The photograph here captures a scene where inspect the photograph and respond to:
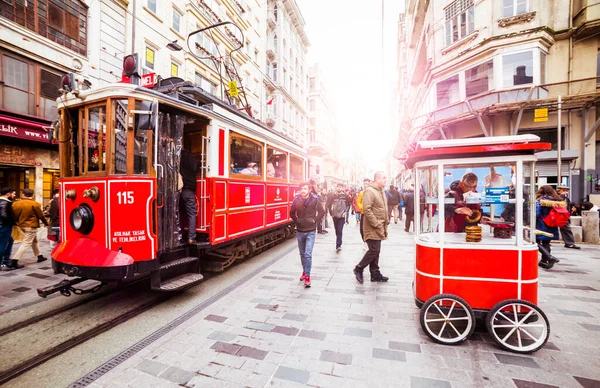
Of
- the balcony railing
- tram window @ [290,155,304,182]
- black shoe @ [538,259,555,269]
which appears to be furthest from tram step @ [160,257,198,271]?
the balcony railing

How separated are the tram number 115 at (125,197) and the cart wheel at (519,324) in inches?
194

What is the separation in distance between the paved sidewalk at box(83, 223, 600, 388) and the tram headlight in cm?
203

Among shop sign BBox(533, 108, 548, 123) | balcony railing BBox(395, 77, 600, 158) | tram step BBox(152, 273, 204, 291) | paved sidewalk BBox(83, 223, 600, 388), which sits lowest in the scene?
paved sidewalk BBox(83, 223, 600, 388)

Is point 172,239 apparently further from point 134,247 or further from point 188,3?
point 188,3

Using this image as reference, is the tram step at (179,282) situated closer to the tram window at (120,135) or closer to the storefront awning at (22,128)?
the tram window at (120,135)

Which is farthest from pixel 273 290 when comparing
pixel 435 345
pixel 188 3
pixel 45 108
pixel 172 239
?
pixel 188 3

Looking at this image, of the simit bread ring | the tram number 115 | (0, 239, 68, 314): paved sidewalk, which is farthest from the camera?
(0, 239, 68, 314): paved sidewalk

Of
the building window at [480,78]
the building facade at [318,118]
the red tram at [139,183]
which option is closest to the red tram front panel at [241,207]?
the red tram at [139,183]

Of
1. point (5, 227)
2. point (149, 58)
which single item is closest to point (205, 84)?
point (149, 58)

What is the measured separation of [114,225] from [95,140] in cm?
150

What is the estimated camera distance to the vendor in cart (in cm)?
378

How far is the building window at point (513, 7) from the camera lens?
522 inches

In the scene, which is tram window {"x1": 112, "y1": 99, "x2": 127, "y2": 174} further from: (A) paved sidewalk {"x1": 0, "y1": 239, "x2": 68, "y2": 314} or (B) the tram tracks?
(A) paved sidewalk {"x1": 0, "y1": 239, "x2": 68, "y2": 314}

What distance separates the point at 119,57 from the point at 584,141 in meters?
21.7
